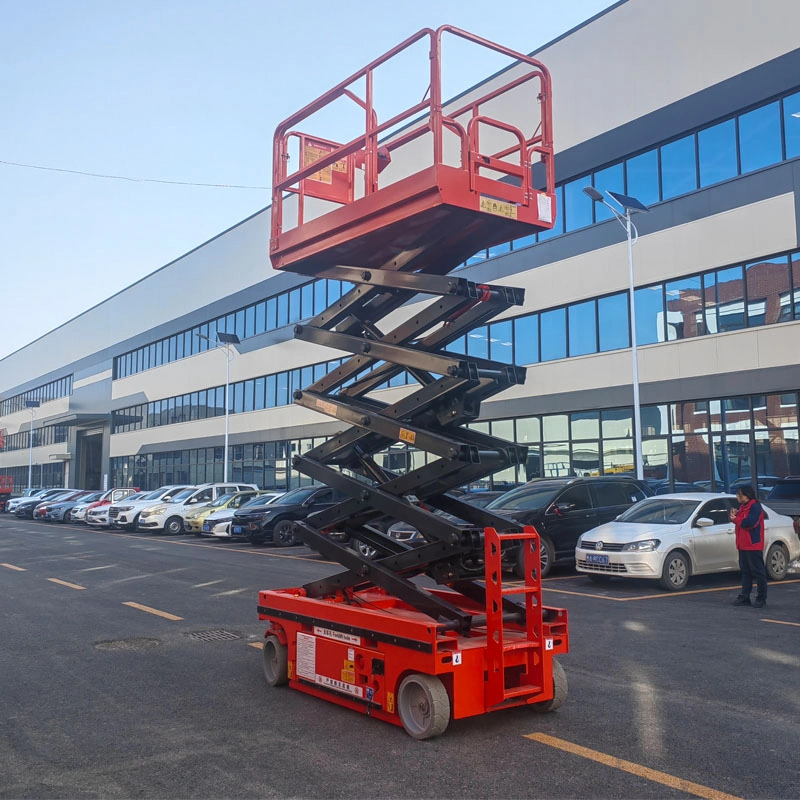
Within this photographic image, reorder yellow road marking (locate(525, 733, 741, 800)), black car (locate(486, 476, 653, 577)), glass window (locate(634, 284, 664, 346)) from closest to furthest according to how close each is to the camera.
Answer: yellow road marking (locate(525, 733, 741, 800)) → black car (locate(486, 476, 653, 577)) → glass window (locate(634, 284, 664, 346))

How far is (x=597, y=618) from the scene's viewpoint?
1031cm

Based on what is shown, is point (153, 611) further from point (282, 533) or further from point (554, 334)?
point (554, 334)

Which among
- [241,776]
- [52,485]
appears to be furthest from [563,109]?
[52,485]

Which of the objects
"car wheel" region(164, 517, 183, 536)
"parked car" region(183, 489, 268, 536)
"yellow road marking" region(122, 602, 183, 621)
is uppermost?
"parked car" region(183, 489, 268, 536)

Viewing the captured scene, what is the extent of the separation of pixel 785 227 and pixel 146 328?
1833 inches

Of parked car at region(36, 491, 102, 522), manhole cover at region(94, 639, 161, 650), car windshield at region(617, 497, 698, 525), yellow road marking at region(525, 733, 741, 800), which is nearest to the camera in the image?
yellow road marking at region(525, 733, 741, 800)

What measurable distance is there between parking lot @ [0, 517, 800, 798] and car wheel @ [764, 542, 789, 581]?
10.7ft

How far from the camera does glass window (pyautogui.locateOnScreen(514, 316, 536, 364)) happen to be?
95.0 feet

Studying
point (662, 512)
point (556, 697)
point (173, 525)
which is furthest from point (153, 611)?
point (173, 525)

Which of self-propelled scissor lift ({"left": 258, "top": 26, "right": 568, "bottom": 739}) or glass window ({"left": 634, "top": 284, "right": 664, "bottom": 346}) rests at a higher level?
glass window ({"left": 634, "top": 284, "right": 664, "bottom": 346})

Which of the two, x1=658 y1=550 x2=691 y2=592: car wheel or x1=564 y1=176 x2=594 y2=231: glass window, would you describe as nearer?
x1=658 y1=550 x2=691 y2=592: car wheel

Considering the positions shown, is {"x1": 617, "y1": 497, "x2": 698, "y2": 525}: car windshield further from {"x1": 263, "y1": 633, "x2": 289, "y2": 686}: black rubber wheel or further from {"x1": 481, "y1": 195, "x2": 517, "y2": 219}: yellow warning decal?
{"x1": 481, "y1": 195, "x2": 517, "y2": 219}: yellow warning decal

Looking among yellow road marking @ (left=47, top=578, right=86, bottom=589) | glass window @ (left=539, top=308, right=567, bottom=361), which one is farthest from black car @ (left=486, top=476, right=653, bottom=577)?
glass window @ (left=539, top=308, right=567, bottom=361)

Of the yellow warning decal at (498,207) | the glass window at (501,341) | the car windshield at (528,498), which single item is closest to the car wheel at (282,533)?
the car windshield at (528,498)
